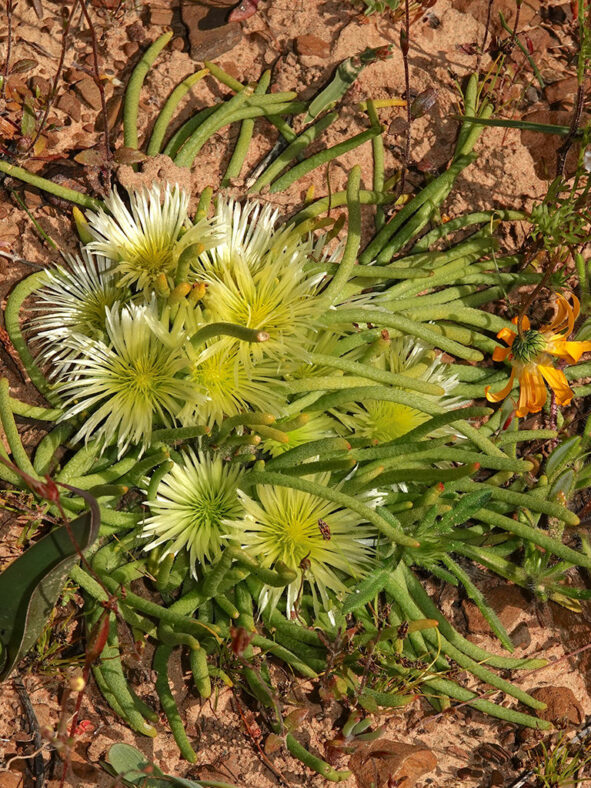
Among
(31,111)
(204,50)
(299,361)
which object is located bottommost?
(299,361)

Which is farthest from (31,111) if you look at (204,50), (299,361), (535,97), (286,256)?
(535,97)

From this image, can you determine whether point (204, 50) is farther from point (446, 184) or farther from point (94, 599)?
point (94, 599)

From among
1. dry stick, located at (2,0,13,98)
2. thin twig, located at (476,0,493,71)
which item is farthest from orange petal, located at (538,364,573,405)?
dry stick, located at (2,0,13,98)

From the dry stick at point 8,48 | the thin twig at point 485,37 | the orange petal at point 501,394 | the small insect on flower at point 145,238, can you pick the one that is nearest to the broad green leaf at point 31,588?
the small insect on flower at point 145,238

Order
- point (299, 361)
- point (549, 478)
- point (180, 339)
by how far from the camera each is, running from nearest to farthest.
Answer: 1. point (180, 339)
2. point (299, 361)
3. point (549, 478)

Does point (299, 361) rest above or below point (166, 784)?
above

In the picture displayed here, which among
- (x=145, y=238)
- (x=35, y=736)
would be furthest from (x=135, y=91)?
(x=35, y=736)

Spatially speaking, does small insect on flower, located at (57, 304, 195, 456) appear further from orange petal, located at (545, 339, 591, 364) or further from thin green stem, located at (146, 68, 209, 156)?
orange petal, located at (545, 339, 591, 364)
